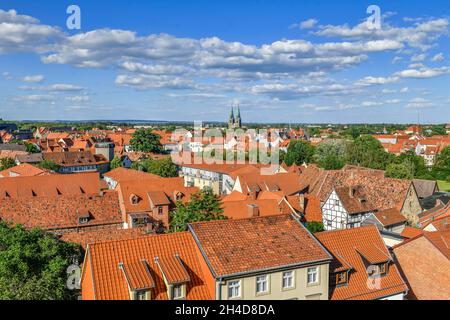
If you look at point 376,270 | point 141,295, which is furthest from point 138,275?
point 376,270

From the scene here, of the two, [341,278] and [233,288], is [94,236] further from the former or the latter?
[341,278]

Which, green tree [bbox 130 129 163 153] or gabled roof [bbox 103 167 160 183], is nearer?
gabled roof [bbox 103 167 160 183]

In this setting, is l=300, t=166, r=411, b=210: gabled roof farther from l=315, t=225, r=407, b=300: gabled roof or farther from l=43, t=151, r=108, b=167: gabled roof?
l=43, t=151, r=108, b=167: gabled roof

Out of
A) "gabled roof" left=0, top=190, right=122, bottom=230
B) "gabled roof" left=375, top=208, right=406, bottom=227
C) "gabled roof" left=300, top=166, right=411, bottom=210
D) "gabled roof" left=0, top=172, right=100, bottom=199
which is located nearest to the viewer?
"gabled roof" left=0, top=190, right=122, bottom=230

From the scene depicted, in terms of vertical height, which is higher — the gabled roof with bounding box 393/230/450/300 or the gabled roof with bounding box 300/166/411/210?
the gabled roof with bounding box 300/166/411/210

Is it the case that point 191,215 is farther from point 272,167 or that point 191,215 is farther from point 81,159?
point 81,159

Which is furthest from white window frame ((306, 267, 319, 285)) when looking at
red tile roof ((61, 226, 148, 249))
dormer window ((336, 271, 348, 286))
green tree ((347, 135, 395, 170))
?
green tree ((347, 135, 395, 170))

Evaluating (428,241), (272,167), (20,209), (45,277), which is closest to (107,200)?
(20,209)
